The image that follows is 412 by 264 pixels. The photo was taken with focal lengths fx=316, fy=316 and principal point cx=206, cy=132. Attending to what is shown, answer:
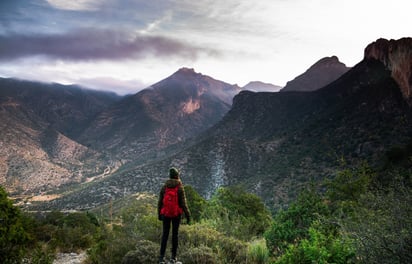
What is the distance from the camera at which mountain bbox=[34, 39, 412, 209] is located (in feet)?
162

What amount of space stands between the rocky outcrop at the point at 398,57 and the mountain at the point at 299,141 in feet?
0.78

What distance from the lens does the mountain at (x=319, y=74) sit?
175363 mm

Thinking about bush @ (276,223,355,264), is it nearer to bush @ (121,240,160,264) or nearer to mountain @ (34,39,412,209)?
bush @ (121,240,160,264)

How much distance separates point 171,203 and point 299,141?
62.8 metres

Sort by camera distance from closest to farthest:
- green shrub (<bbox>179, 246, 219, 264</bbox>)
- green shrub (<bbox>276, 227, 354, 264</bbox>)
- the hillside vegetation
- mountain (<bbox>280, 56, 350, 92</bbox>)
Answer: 1. the hillside vegetation
2. green shrub (<bbox>276, 227, 354, 264</bbox>)
3. green shrub (<bbox>179, 246, 219, 264</bbox>)
4. mountain (<bbox>280, 56, 350, 92</bbox>)

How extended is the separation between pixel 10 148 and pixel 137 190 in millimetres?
66135

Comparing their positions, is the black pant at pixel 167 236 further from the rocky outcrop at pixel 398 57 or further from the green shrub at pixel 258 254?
the rocky outcrop at pixel 398 57

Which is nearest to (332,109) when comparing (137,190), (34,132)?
(137,190)

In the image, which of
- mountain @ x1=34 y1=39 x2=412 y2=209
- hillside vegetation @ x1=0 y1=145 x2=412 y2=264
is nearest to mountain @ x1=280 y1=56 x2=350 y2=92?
mountain @ x1=34 y1=39 x2=412 y2=209

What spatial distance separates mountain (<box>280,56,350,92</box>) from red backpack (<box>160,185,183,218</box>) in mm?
175072

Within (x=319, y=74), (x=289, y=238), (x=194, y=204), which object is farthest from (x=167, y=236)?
(x=319, y=74)

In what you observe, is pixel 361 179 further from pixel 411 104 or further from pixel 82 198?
pixel 82 198

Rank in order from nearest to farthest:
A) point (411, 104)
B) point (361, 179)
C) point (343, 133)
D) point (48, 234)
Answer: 1. point (48, 234)
2. point (361, 179)
3. point (411, 104)
4. point (343, 133)

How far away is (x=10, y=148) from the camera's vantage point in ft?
376
